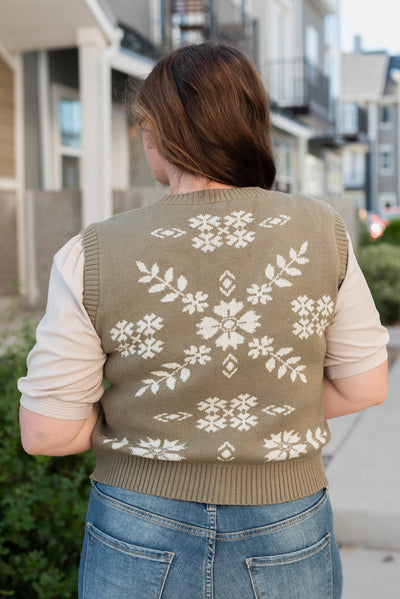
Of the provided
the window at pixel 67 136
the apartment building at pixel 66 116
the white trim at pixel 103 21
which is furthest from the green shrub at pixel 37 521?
the window at pixel 67 136

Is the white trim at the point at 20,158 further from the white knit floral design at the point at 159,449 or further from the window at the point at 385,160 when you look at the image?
the window at the point at 385,160

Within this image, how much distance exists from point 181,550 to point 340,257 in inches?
23.3

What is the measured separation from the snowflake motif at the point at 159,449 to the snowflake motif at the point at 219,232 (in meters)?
0.34

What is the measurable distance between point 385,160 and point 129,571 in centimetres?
4280

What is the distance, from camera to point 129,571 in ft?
4.30

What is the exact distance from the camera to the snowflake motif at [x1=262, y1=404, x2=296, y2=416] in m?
1.32

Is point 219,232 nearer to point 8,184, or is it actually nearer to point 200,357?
point 200,357

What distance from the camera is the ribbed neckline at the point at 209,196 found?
53.3 inches

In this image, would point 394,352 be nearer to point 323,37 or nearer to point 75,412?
point 75,412

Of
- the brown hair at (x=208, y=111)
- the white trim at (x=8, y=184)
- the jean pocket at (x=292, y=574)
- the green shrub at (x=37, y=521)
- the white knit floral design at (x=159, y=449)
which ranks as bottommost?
the green shrub at (x=37, y=521)

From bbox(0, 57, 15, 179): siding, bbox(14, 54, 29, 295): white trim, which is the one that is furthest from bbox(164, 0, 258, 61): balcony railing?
bbox(0, 57, 15, 179): siding

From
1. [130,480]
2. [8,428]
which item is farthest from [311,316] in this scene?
[8,428]

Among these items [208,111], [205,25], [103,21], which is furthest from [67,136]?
[208,111]

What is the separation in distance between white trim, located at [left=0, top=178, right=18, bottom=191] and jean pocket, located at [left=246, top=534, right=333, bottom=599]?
28.0 feet
